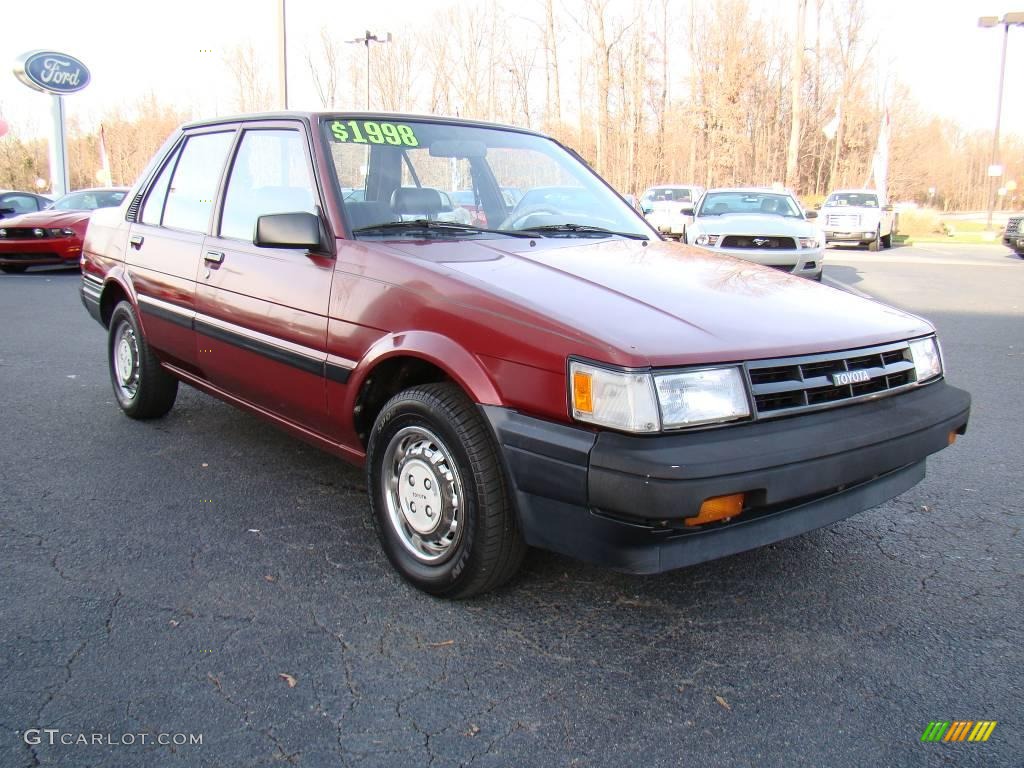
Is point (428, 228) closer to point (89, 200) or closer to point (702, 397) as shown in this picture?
point (702, 397)

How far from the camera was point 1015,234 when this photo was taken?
21078mm

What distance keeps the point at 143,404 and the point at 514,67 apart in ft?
125

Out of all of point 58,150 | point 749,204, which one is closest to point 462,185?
point 749,204

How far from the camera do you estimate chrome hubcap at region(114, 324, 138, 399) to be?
4.98 meters

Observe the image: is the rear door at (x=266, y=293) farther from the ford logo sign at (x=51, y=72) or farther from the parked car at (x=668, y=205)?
the ford logo sign at (x=51, y=72)

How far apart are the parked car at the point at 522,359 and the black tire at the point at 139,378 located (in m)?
0.58

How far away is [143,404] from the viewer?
4926 millimetres

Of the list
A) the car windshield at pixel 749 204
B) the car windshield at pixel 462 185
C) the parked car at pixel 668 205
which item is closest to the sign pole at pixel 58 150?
the parked car at pixel 668 205

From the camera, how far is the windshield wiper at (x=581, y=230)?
373 cm

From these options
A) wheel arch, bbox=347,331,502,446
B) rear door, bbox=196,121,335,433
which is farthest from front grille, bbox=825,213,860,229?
wheel arch, bbox=347,331,502,446

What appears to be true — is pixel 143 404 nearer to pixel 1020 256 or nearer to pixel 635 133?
pixel 1020 256

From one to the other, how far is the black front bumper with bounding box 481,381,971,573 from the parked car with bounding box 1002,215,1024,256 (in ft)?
71.0

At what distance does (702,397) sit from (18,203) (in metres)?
16.9

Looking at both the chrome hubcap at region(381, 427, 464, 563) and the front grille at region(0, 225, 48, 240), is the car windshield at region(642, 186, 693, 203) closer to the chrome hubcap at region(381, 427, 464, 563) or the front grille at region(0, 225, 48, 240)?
the front grille at region(0, 225, 48, 240)
